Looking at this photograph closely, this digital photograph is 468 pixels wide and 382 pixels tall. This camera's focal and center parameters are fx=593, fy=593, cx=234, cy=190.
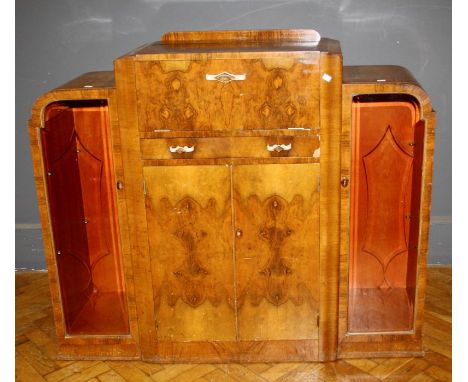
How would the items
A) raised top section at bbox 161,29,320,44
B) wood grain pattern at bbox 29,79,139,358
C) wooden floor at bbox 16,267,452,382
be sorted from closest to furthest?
1. wood grain pattern at bbox 29,79,139,358
2. wooden floor at bbox 16,267,452,382
3. raised top section at bbox 161,29,320,44

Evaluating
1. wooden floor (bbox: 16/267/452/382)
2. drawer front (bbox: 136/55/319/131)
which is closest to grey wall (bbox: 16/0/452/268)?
drawer front (bbox: 136/55/319/131)

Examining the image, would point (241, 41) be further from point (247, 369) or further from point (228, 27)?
point (247, 369)

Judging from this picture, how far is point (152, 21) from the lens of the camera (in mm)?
2893

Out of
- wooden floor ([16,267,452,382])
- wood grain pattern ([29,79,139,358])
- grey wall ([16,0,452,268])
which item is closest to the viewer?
wood grain pattern ([29,79,139,358])

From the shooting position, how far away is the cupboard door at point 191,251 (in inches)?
90.3

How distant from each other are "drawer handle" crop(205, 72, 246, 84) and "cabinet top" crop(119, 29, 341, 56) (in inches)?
5.4

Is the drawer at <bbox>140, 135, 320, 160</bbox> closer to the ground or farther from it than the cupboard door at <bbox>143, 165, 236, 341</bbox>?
farther from it

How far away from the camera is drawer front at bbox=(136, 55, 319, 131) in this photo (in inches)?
84.7

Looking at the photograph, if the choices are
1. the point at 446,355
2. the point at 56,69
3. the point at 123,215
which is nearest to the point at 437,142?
the point at 446,355

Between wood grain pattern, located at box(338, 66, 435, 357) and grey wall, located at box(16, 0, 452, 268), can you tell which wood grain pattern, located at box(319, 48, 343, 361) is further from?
grey wall, located at box(16, 0, 452, 268)

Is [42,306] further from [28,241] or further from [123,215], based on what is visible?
[123,215]

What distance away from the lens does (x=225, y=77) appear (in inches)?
85.0

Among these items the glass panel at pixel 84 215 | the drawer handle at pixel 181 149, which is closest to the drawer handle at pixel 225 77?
the drawer handle at pixel 181 149

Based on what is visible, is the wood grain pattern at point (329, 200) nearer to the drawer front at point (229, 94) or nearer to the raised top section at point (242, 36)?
the drawer front at point (229, 94)
